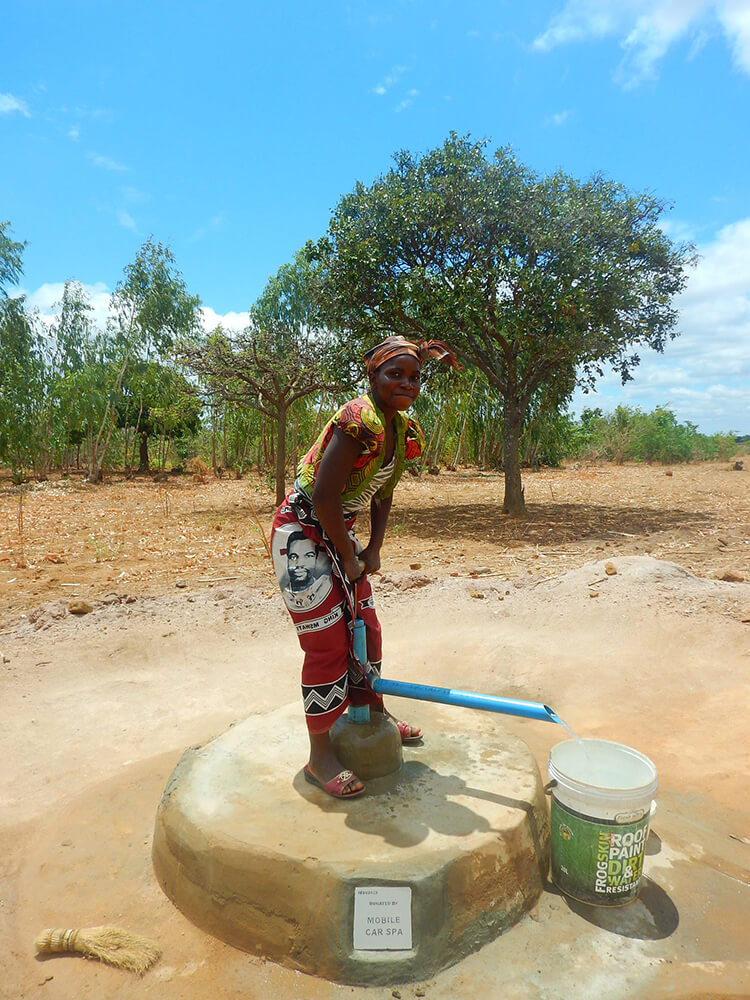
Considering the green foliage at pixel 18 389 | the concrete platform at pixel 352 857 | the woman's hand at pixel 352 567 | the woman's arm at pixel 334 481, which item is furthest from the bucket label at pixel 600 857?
the green foliage at pixel 18 389

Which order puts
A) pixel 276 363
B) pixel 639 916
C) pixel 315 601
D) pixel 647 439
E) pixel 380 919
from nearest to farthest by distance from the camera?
pixel 380 919 < pixel 639 916 < pixel 315 601 < pixel 276 363 < pixel 647 439

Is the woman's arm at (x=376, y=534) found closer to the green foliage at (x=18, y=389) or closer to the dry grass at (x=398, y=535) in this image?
the dry grass at (x=398, y=535)

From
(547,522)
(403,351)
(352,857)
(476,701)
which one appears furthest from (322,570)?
(547,522)

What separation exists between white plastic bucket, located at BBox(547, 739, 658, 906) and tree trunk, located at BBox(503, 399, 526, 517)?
307 inches

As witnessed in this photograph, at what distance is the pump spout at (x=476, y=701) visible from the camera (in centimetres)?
220

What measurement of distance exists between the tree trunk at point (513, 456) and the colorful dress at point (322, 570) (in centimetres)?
768

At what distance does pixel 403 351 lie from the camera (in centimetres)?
219

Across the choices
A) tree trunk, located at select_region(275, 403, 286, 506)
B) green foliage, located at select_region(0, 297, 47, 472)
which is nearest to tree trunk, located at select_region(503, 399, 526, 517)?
tree trunk, located at select_region(275, 403, 286, 506)

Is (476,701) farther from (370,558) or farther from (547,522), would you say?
(547,522)

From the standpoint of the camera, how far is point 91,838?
9.14 ft

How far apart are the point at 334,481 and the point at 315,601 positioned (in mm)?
483

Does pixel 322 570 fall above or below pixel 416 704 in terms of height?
above

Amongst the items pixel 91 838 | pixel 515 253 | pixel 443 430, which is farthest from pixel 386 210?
pixel 443 430

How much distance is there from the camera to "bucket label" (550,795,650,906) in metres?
2.14
